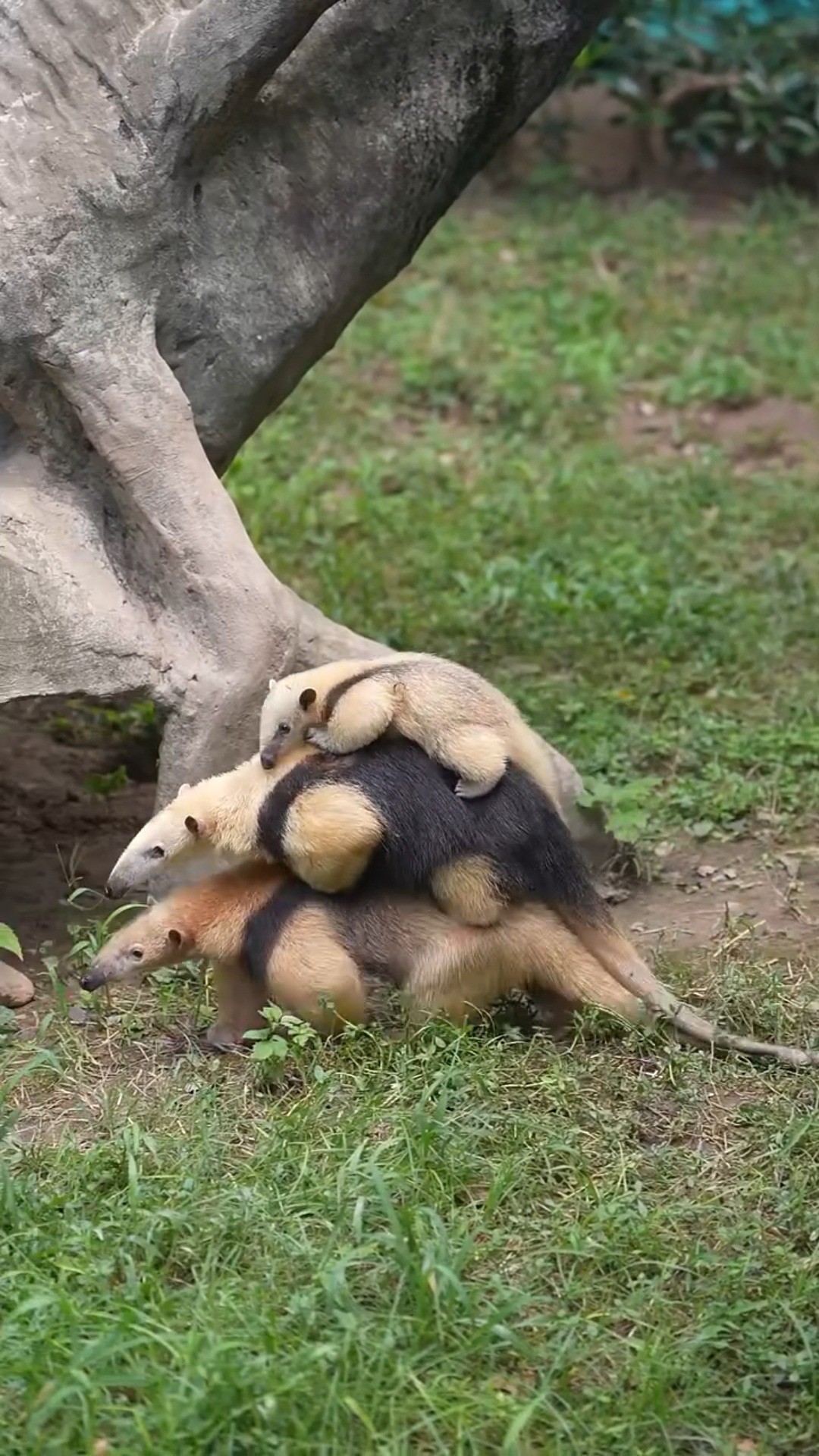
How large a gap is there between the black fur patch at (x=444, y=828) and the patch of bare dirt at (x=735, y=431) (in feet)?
16.4

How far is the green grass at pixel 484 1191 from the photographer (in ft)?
10.6

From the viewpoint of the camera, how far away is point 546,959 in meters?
4.50

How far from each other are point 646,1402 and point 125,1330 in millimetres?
946

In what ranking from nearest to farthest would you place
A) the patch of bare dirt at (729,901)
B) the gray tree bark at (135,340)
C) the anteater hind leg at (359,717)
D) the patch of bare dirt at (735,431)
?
the anteater hind leg at (359,717) < the gray tree bark at (135,340) < the patch of bare dirt at (729,901) < the patch of bare dirt at (735,431)

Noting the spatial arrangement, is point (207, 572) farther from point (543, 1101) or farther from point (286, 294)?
point (543, 1101)

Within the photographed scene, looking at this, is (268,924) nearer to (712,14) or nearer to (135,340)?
(135,340)

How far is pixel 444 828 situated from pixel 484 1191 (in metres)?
0.92

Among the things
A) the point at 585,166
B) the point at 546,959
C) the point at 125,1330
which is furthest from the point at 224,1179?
the point at 585,166

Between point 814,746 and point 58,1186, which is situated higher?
point 58,1186

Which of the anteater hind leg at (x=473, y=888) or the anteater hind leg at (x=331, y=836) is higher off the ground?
the anteater hind leg at (x=331, y=836)

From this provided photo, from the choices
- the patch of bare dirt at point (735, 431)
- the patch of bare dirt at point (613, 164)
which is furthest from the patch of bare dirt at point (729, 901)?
the patch of bare dirt at point (613, 164)

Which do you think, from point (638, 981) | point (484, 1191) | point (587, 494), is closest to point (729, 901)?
point (638, 981)

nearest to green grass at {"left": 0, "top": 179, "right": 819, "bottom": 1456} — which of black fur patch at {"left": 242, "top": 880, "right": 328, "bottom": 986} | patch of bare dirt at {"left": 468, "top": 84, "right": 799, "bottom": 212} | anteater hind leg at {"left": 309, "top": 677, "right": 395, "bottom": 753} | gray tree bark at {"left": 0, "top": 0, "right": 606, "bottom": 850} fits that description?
black fur patch at {"left": 242, "top": 880, "right": 328, "bottom": 986}

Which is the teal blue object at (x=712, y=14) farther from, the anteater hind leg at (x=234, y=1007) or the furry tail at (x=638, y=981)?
the anteater hind leg at (x=234, y=1007)
